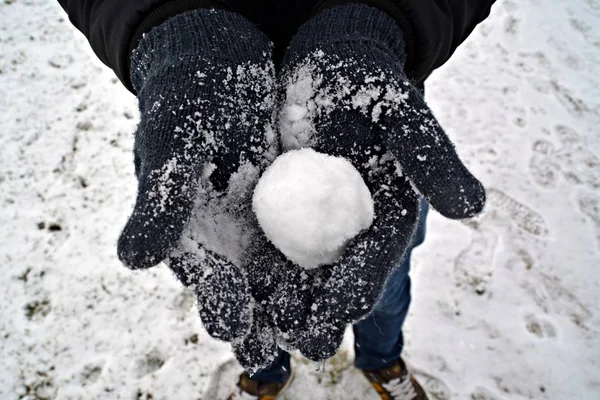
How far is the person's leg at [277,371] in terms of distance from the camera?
1831mm

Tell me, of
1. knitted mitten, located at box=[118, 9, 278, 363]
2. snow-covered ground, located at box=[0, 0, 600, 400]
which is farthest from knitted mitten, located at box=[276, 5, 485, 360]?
snow-covered ground, located at box=[0, 0, 600, 400]

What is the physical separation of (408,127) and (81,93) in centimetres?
273

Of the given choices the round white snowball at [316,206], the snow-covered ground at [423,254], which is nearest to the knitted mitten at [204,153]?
the round white snowball at [316,206]

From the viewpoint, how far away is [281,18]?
1.47 meters

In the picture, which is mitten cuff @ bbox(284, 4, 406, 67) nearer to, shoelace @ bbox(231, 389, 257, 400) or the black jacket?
the black jacket

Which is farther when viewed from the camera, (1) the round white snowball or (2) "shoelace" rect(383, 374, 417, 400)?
(2) "shoelace" rect(383, 374, 417, 400)

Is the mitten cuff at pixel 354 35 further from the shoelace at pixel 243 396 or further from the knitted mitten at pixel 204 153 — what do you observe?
the shoelace at pixel 243 396

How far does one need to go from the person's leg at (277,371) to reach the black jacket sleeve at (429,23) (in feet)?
4.16

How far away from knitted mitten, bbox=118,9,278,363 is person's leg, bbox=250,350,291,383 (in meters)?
0.65

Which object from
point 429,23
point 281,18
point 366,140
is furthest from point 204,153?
point 429,23

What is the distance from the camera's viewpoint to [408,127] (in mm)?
1157

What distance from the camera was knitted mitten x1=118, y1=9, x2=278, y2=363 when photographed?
1067 millimetres

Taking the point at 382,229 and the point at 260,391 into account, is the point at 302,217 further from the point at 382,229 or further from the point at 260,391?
the point at 260,391

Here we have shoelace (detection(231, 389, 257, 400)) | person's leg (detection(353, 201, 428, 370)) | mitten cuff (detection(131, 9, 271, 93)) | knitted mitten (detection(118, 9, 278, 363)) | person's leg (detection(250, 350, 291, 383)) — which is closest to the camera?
Answer: knitted mitten (detection(118, 9, 278, 363))
